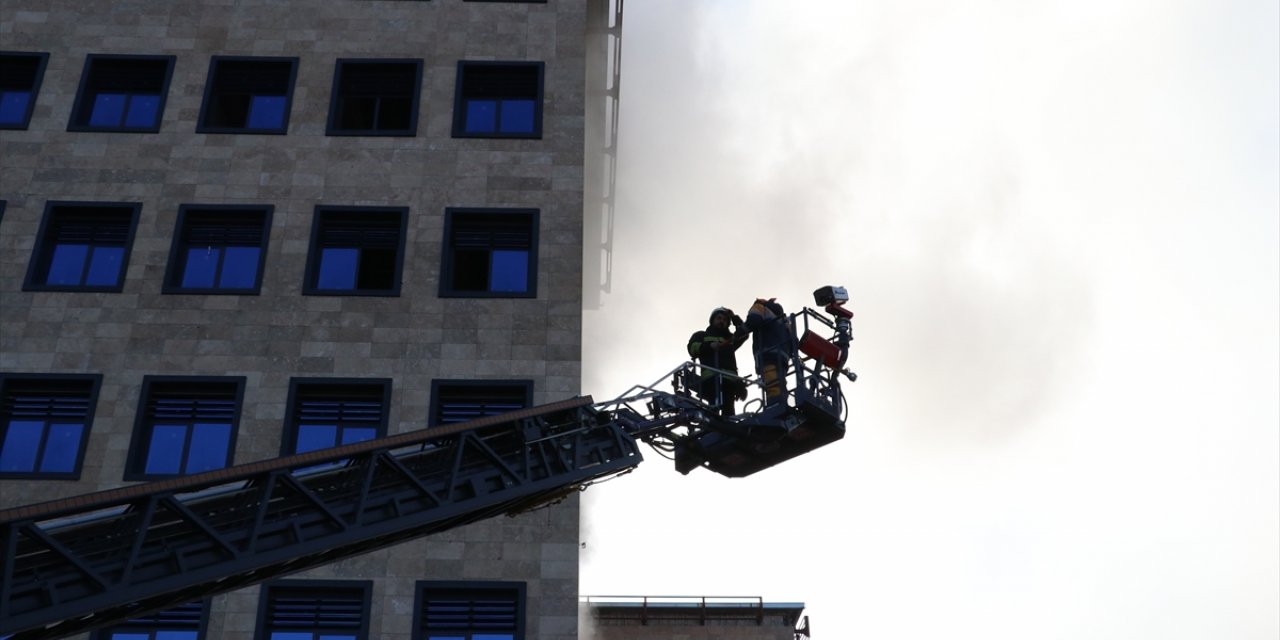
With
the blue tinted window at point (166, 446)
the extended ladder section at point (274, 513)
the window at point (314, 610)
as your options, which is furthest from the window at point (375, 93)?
the extended ladder section at point (274, 513)

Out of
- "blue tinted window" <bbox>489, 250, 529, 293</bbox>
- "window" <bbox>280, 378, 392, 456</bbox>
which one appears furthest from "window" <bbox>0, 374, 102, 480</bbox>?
"blue tinted window" <bbox>489, 250, 529, 293</bbox>

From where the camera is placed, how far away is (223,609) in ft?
77.9

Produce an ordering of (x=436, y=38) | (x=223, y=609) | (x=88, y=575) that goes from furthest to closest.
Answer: (x=436, y=38) < (x=223, y=609) < (x=88, y=575)

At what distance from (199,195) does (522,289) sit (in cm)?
680

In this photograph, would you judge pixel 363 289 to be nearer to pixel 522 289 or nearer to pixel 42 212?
pixel 522 289

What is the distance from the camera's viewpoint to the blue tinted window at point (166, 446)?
2539cm

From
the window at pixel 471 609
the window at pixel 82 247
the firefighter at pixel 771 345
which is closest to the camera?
the firefighter at pixel 771 345

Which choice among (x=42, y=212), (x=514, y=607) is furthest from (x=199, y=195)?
(x=514, y=607)

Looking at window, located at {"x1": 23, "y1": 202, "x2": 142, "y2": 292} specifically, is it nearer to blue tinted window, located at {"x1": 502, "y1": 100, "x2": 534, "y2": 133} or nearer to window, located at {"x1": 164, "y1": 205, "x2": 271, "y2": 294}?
window, located at {"x1": 164, "y1": 205, "x2": 271, "y2": 294}

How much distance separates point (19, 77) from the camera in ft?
98.2

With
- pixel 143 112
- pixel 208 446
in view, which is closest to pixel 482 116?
pixel 143 112

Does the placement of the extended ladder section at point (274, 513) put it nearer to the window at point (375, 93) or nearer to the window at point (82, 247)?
the window at point (82, 247)

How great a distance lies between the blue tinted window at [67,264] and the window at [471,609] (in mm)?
9566

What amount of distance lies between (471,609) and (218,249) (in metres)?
9.00
